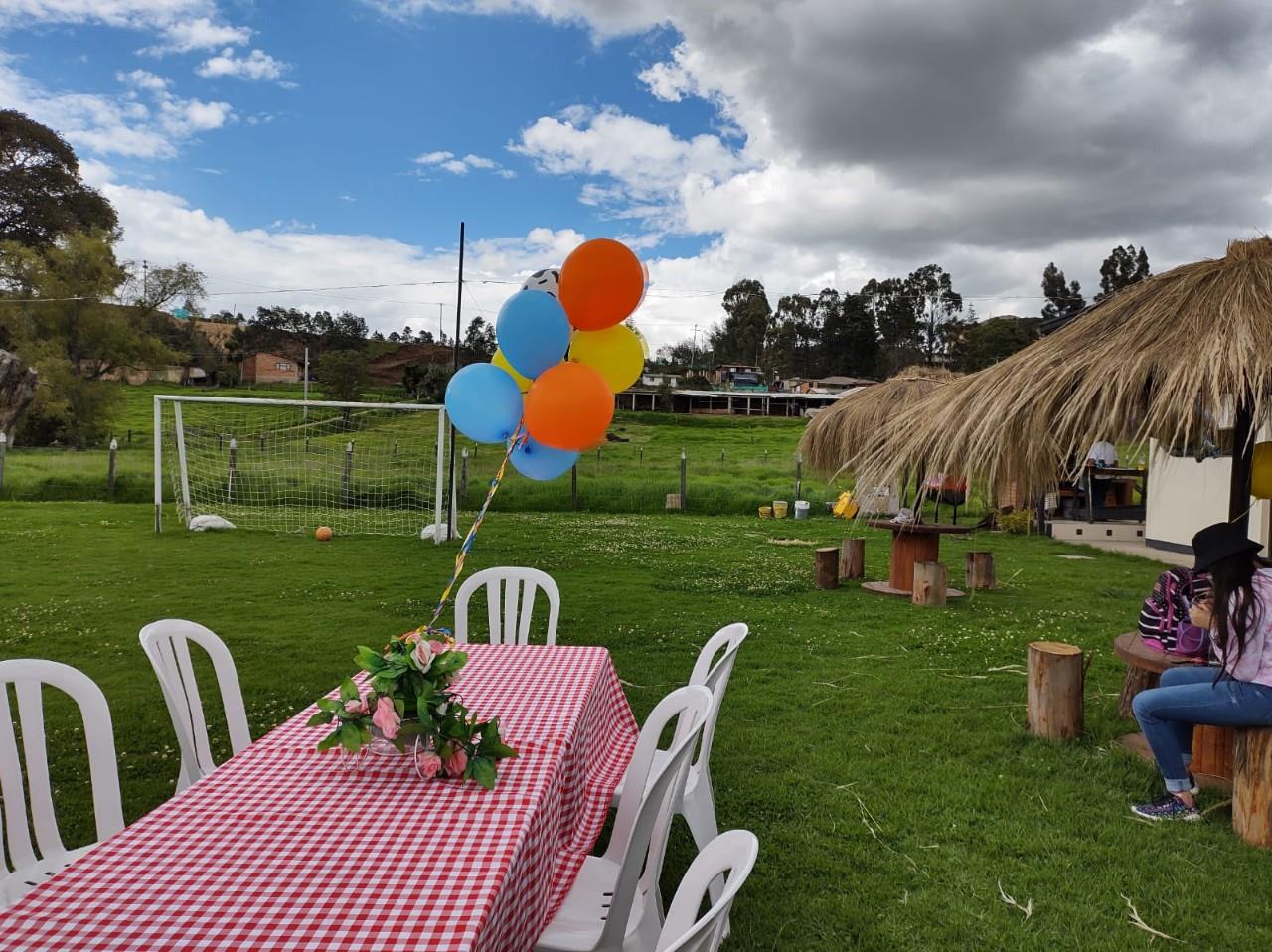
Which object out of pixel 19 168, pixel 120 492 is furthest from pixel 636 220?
pixel 19 168

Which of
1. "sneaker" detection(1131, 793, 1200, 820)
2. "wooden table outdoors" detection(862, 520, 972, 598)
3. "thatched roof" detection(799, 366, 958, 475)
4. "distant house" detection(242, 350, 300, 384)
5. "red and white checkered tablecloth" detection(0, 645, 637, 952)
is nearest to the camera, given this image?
"red and white checkered tablecloth" detection(0, 645, 637, 952)

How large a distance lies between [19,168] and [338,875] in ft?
148

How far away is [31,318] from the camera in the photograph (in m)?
27.8

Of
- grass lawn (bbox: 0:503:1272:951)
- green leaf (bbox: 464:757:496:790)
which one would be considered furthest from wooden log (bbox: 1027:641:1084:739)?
green leaf (bbox: 464:757:496:790)

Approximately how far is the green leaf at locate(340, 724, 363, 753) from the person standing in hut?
314 cm

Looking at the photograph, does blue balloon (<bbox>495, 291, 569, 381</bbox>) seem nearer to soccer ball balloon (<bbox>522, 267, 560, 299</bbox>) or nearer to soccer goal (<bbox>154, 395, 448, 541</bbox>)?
soccer ball balloon (<bbox>522, 267, 560, 299</bbox>)

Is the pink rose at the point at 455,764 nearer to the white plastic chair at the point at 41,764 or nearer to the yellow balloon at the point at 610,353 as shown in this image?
the white plastic chair at the point at 41,764

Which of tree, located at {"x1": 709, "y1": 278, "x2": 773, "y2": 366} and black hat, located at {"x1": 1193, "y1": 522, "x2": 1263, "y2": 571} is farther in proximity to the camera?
tree, located at {"x1": 709, "y1": 278, "x2": 773, "y2": 366}

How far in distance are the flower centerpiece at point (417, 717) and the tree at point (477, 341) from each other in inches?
1529

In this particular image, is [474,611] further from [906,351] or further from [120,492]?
[906,351]

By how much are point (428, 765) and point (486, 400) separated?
2196 millimetres

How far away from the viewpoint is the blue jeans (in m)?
3.23

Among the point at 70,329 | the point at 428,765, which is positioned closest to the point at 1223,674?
the point at 428,765

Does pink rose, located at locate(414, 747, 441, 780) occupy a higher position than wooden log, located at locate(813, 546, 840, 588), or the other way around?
pink rose, located at locate(414, 747, 441, 780)
